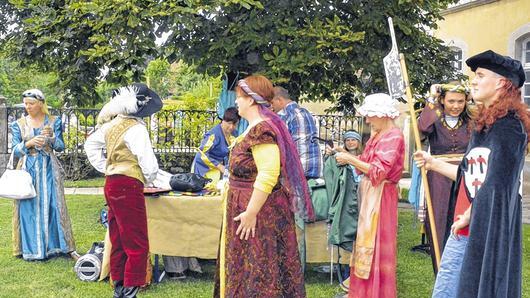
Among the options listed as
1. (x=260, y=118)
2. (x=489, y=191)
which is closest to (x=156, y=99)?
(x=260, y=118)

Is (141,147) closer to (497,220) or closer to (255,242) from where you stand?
(255,242)

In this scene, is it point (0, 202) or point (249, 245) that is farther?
point (0, 202)

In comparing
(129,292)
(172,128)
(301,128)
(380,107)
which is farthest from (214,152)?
(172,128)

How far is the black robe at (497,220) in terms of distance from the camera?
2.68 meters

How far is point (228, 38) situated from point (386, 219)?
313cm

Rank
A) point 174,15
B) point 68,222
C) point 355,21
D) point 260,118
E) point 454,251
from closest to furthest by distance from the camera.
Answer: point 454,251, point 260,118, point 174,15, point 68,222, point 355,21

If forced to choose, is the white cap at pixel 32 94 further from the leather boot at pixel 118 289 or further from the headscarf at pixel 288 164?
the headscarf at pixel 288 164

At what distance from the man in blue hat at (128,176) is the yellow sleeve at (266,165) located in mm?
1183

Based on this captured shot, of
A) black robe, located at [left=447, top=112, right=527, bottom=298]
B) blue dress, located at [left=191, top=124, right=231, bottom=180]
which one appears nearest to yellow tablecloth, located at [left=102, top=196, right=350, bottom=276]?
blue dress, located at [left=191, top=124, right=231, bottom=180]

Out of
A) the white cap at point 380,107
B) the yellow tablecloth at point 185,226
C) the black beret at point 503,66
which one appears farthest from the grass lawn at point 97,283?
the black beret at point 503,66

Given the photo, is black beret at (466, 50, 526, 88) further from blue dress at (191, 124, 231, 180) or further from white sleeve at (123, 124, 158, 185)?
blue dress at (191, 124, 231, 180)

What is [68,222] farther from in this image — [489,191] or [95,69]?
[489,191]

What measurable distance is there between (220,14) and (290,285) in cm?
368

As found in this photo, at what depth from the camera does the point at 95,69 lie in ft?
22.8
